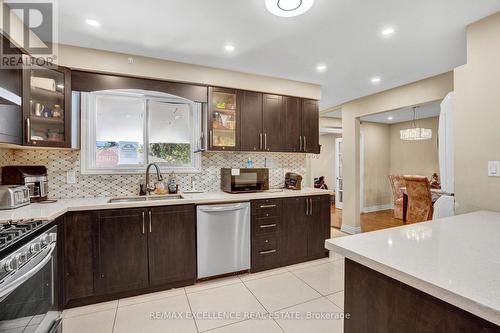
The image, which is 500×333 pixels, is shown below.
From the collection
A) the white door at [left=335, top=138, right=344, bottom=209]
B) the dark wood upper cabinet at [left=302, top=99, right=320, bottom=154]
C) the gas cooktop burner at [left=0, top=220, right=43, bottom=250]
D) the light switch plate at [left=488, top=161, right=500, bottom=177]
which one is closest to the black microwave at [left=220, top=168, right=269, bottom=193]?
the dark wood upper cabinet at [left=302, top=99, right=320, bottom=154]

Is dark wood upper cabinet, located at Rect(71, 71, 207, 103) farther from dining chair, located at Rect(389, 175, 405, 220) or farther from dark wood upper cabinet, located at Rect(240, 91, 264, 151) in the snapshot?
dining chair, located at Rect(389, 175, 405, 220)

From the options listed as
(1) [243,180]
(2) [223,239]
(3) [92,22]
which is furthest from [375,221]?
(3) [92,22]

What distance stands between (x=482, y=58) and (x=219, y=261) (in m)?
3.15

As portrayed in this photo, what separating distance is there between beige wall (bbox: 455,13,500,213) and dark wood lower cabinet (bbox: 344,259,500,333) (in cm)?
169

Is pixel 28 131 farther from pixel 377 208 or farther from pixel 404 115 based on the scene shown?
pixel 377 208

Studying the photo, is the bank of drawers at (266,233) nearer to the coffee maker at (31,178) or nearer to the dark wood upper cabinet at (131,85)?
the dark wood upper cabinet at (131,85)

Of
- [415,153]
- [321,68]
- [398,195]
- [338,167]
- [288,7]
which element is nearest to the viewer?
[288,7]

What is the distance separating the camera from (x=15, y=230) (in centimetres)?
142

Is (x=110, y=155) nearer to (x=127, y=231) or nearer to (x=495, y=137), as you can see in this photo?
(x=127, y=231)

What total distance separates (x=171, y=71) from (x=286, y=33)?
56.1 inches

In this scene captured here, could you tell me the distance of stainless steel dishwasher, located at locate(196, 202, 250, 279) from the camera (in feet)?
8.46

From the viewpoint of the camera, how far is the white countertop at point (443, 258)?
704 millimetres

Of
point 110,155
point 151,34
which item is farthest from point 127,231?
point 151,34

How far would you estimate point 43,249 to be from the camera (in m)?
1.51
